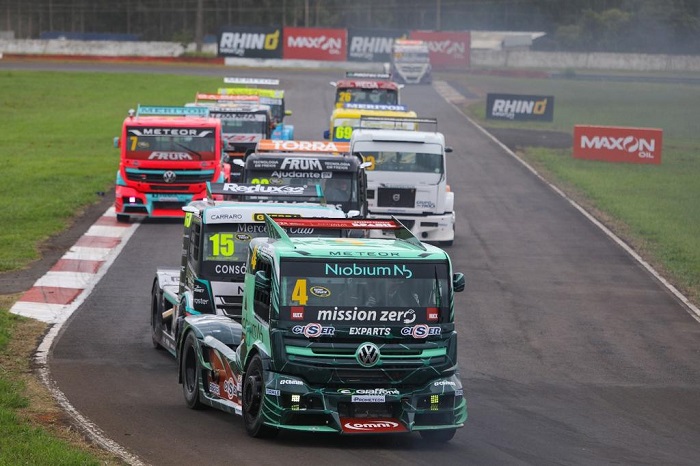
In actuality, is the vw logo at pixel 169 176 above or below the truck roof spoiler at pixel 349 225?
below

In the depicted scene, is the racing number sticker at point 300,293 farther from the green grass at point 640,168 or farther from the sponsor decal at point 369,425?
the green grass at point 640,168

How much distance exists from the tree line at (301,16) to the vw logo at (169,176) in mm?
69313

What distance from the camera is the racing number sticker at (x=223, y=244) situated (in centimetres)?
1527

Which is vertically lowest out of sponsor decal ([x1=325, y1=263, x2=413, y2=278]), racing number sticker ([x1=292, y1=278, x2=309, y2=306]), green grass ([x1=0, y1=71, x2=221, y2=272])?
green grass ([x1=0, y1=71, x2=221, y2=272])

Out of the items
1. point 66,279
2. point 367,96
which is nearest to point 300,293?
point 66,279

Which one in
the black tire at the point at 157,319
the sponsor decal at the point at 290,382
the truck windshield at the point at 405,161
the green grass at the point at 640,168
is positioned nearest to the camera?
the sponsor decal at the point at 290,382

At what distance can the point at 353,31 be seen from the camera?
89.1m

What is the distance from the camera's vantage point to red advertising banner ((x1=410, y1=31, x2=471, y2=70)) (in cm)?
9300

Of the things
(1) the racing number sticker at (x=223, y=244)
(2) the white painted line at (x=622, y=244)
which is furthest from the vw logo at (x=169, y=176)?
(1) the racing number sticker at (x=223, y=244)

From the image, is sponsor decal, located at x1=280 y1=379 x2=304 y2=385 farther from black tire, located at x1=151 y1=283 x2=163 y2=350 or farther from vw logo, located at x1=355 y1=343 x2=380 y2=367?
black tire, located at x1=151 y1=283 x2=163 y2=350

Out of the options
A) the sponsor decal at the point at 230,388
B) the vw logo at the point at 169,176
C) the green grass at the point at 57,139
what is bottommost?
the green grass at the point at 57,139

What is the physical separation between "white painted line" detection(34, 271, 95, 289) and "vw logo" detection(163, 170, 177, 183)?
6.62 m

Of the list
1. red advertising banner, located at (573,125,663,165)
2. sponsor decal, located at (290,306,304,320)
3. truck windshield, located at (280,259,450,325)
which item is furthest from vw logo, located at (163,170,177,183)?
red advertising banner, located at (573,125,663,165)

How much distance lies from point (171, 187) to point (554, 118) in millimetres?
34719
